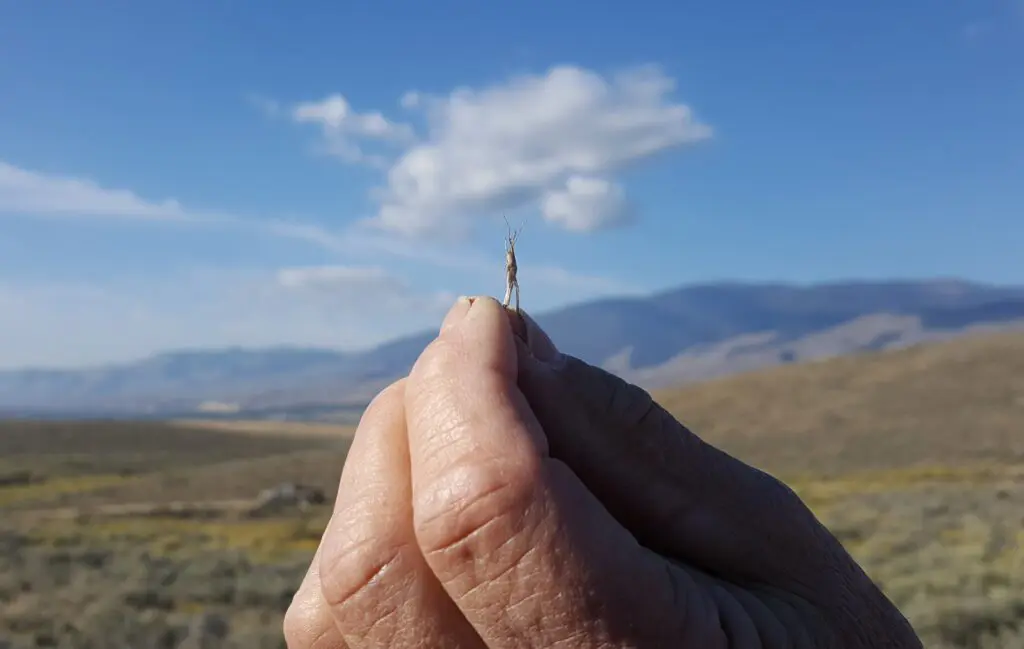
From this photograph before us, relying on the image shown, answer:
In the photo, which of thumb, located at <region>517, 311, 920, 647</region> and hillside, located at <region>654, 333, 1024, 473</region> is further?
hillside, located at <region>654, 333, 1024, 473</region>

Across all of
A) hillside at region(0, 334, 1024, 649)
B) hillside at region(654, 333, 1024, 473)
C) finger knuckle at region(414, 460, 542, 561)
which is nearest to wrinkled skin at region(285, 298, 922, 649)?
finger knuckle at region(414, 460, 542, 561)

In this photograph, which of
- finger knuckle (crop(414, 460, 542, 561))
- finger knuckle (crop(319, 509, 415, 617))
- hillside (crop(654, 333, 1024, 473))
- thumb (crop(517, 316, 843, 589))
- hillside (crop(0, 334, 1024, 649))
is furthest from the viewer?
hillside (crop(654, 333, 1024, 473))

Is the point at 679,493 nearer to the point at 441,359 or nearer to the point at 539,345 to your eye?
the point at 539,345

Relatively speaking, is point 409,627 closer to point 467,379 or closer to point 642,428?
point 467,379

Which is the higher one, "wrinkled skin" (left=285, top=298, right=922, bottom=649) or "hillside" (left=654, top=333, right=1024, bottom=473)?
"wrinkled skin" (left=285, top=298, right=922, bottom=649)

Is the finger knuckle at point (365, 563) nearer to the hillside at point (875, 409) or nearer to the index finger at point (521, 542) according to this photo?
the index finger at point (521, 542)

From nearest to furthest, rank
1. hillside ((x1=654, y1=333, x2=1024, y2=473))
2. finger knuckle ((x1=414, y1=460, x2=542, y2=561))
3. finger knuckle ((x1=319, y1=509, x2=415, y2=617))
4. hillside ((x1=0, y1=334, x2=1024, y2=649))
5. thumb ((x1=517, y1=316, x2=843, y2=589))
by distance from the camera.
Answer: finger knuckle ((x1=414, y1=460, x2=542, y2=561)), finger knuckle ((x1=319, y1=509, x2=415, y2=617)), thumb ((x1=517, y1=316, x2=843, y2=589)), hillside ((x1=0, y1=334, x2=1024, y2=649)), hillside ((x1=654, y1=333, x2=1024, y2=473))

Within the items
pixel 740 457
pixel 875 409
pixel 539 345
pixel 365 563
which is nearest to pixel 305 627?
pixel 365 563

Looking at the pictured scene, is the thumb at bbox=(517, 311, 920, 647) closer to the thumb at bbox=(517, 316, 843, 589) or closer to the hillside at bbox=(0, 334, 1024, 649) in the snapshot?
the thumb at bbox=(517, 316, 843, 589)
